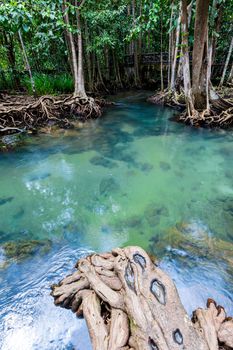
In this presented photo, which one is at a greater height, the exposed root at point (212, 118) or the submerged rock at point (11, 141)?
the exposed root at point (212, 118)

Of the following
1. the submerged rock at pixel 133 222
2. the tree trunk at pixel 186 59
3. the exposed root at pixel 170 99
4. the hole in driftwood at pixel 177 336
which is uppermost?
the tree trunk at pixel 186 59

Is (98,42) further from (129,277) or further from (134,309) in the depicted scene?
(134,309)

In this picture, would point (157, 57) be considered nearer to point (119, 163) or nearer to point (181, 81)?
point (181, 81)

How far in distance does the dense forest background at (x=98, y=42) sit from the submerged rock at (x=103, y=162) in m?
2.93

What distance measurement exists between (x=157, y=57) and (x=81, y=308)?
14.4m

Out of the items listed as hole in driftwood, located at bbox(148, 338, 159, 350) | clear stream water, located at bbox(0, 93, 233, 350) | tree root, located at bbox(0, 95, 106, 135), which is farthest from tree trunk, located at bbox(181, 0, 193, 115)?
hole in driftwood, located at bbox(148, 338, 159, 350)

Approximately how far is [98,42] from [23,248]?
28.6 feet

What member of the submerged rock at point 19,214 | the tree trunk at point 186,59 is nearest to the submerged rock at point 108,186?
the submerged rock at point 19,214

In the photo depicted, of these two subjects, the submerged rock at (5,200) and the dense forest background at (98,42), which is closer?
the submerged rock at (5,200)

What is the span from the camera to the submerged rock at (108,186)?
14.1 ft

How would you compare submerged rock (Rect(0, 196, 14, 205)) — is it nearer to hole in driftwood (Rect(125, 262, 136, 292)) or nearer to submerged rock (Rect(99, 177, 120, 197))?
submerged rock (Rect(99, 177, 120, 197))

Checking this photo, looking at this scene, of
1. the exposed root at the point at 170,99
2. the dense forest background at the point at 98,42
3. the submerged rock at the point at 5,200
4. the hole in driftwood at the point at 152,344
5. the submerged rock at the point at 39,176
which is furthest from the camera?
the exposed root at the point at 170,99

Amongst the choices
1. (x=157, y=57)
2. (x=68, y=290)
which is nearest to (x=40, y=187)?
(x=68, y=290)

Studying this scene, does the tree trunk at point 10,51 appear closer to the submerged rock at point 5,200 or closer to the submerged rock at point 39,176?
the submerged rock at point 39,176
